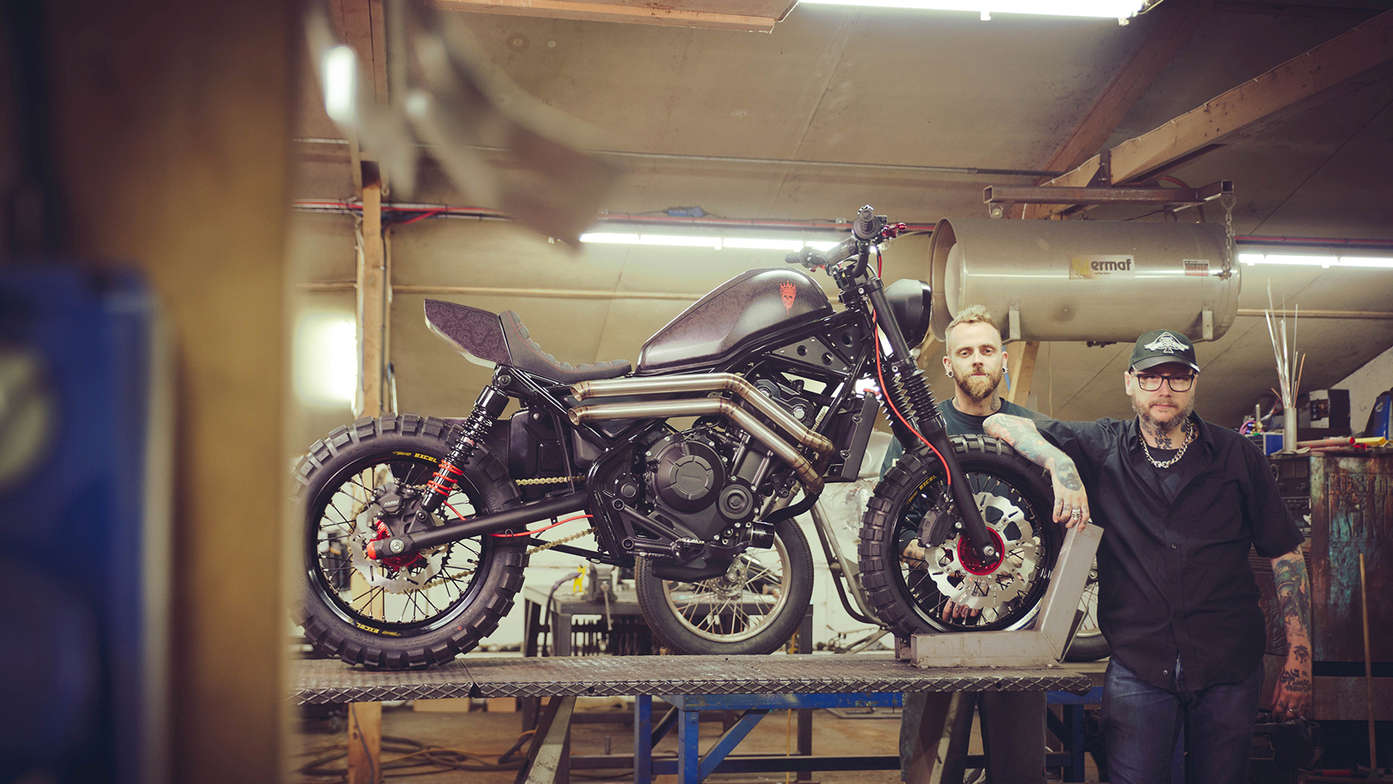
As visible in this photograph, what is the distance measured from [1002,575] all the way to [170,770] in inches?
107

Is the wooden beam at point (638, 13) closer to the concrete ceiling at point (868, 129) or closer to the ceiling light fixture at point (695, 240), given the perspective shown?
the concrete ceiling at point (868, 129)

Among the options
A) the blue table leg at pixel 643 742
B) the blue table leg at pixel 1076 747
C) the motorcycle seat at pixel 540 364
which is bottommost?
the blue table leg at pixel 1076 747

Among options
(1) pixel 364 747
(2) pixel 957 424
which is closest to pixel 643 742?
(2) pixel 957 424

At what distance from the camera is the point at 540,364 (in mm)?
2688

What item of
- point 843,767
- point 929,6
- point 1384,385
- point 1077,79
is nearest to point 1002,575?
point 843,767

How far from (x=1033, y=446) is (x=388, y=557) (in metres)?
1.66

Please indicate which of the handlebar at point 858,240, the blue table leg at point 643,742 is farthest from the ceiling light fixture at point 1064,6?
the blue table leg at point 643,742

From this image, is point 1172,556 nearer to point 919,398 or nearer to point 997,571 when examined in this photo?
point 997,571

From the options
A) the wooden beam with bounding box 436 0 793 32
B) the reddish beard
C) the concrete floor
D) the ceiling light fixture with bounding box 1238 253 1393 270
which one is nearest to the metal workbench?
the reddish beard

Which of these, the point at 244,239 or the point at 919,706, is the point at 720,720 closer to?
the point at 919,706

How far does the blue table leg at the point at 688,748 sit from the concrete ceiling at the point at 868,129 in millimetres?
2613

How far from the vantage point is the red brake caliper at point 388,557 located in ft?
8.16

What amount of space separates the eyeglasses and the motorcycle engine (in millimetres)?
1043

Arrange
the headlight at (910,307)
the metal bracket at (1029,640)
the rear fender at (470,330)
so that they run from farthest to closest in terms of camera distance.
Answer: the headlight at (910,307) < the rear fender at (470,330) < the metal bracket at (1029,640)
